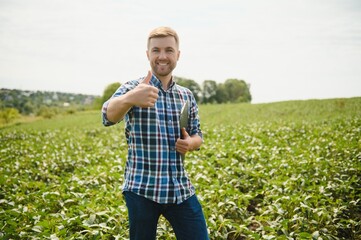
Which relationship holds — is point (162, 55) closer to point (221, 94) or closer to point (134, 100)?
point (134, 100)

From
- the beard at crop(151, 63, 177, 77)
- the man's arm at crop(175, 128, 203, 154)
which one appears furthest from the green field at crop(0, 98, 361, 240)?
the beard at crop(151, 63, 177, 77)

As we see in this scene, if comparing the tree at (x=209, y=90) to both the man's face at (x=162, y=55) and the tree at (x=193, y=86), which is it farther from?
the man's face at (x=162, y=55)

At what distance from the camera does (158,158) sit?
189cm

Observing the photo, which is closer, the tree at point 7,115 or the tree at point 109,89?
the tree at point 7,115

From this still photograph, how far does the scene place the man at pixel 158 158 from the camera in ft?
6.04

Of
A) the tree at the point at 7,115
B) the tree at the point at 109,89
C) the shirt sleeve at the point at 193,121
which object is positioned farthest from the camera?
the tree at the point at 109,89

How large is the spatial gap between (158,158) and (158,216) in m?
0.41

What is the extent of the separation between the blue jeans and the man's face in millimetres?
871

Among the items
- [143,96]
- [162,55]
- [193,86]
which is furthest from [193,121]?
[193,86]

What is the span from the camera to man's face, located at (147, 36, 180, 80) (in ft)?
6.22

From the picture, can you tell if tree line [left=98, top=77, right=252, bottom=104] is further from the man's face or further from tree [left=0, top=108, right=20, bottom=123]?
the man's face

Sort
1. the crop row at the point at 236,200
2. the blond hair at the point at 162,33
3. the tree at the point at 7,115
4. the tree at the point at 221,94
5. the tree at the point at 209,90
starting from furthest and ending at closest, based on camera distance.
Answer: the tree at the point at 209,90 → the tree at the point at 221,94 → the tree at the point at 7,115 → the crop row at the point at 236,200 → the blond hair at the point at 162,33

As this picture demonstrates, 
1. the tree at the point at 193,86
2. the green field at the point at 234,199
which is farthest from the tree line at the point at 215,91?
the green field at the point at 234,199

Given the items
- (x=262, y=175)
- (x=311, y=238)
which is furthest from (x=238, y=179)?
(x=311, y=238)
